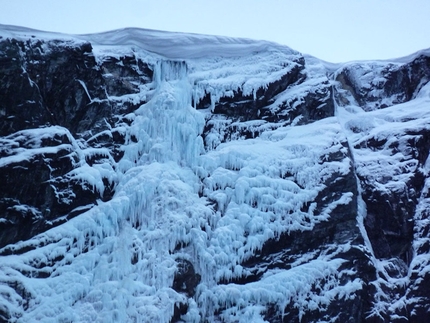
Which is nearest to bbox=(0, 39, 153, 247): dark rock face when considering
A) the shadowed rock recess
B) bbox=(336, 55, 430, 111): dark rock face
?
the shadowed rock recess

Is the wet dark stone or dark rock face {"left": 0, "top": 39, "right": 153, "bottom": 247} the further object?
A: dark rock face {"left": 0, "top": 39, "right": 153, "bottom": 247}

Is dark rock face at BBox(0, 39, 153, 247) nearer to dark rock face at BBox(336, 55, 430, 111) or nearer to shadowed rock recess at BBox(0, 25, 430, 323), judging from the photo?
shadowed rock recess at BBox(0, 25, 430, 323)

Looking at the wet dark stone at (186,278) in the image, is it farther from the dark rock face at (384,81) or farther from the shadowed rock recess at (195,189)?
the dark rock face at (384,81)

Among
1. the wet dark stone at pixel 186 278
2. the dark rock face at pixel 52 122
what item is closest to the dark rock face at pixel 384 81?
the dark rock face at pixel 52 122

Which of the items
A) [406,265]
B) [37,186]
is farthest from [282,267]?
[37,186]

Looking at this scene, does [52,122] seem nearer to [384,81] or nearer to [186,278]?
[186,278]

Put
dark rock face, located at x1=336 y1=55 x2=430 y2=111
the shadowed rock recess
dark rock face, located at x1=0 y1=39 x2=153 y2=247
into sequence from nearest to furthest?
the shadowed rock recess, dark rock face, located at x1=0 y1=39 x2=153 y2=247, dark rock face, located at x1=336 y1=55 x2=430 y2=111

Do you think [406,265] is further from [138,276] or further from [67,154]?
[67,154]

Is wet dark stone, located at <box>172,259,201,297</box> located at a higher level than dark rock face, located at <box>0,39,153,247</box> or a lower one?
lower
